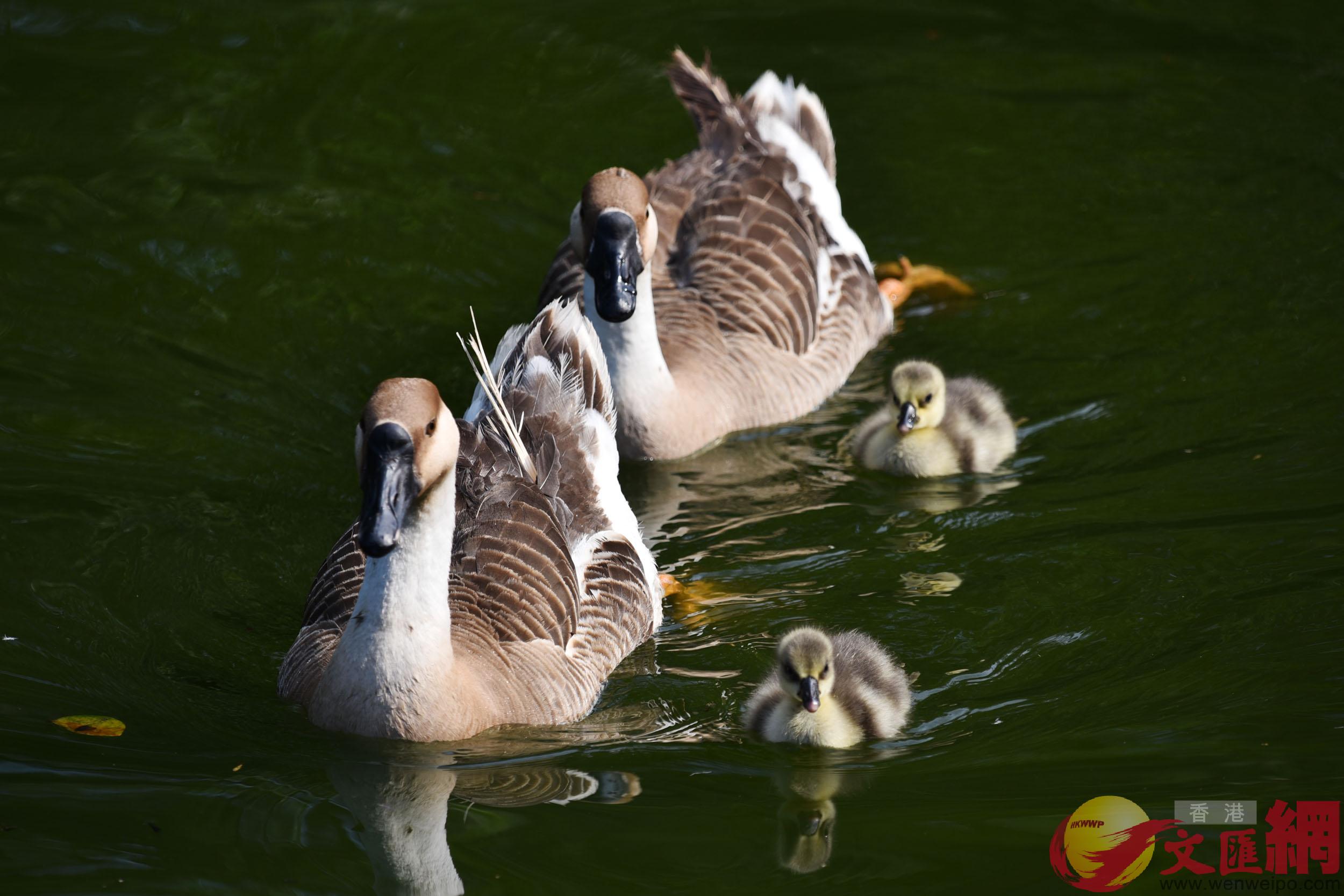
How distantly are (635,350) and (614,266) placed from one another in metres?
0.74

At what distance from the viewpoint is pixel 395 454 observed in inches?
220

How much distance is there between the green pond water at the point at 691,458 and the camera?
586 centimetres

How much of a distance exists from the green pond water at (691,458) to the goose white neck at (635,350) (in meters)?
0.51

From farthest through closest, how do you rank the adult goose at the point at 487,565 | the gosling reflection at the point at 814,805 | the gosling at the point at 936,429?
the gosling at the point at 936,429
the adult goose at the point at 487,565
the gosling reflection at the point at 814,805

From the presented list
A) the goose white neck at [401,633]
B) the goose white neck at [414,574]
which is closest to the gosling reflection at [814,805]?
the goose white neck at [401,633]

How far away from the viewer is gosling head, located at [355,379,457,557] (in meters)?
5.54

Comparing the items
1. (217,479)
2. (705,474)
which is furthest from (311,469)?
(705,474)

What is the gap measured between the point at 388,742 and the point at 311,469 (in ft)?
9.72

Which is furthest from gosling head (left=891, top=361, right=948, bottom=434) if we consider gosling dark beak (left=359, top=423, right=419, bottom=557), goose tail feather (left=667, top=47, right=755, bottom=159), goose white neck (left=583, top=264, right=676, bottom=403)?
gosling dark beak (left=359, top=423, right=419, bottom=557)

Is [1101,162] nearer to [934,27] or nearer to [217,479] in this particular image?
[934,27]

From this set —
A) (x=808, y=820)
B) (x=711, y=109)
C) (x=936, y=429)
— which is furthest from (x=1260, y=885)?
(x=711, y=109)

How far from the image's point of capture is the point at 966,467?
892 centimetres

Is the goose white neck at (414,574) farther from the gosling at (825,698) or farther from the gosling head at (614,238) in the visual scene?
the gosling head at (614,238)

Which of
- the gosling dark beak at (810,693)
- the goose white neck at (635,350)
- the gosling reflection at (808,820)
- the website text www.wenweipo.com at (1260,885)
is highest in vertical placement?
the goose white neck at (635,350)
